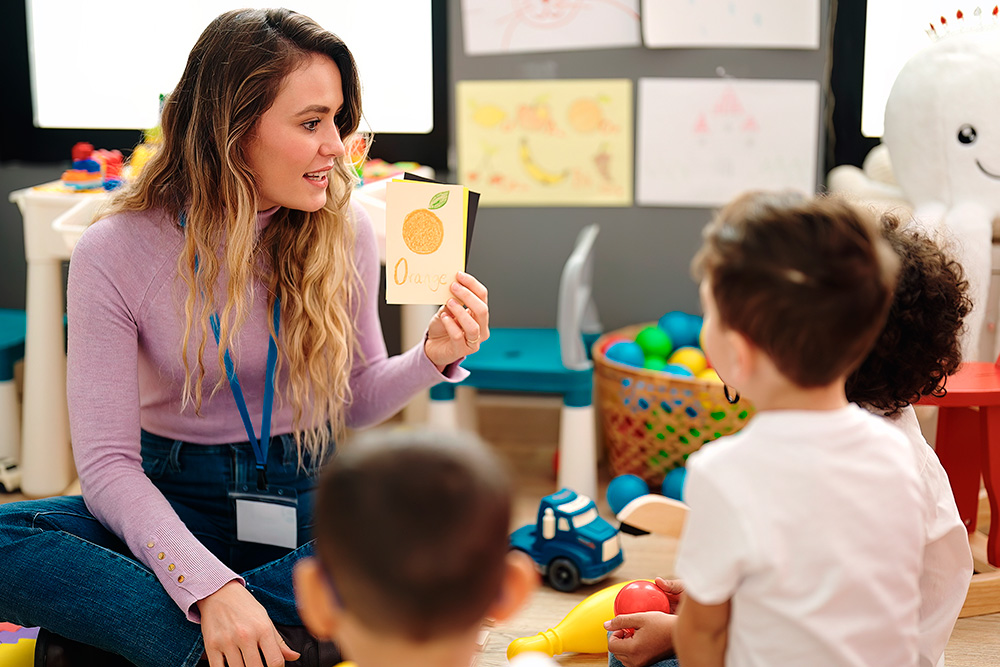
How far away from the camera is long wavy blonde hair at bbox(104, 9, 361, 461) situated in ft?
4.27

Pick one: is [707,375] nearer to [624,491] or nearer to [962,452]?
[624,491]

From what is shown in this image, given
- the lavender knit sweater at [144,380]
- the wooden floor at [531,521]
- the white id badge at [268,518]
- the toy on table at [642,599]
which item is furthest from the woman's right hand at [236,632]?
the toy on table at [642,599]

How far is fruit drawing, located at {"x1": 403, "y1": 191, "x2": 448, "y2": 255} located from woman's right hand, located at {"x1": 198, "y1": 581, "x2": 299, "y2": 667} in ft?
1.64

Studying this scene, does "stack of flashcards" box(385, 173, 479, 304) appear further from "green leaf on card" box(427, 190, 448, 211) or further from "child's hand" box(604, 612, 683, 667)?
"child's hand" box(604, 612, 683, 667)

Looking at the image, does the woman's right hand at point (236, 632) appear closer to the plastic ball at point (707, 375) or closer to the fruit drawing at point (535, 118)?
the plastic ball at point (707, 375)

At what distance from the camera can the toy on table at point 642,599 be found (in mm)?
1353

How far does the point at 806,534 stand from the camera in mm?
757

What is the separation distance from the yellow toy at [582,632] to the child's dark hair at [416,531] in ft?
2.81

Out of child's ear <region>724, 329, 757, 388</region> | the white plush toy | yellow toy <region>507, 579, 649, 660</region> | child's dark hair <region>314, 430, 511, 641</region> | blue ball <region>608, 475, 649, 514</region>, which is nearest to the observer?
child's dark hair <region>314, 430, 511, 641</region>

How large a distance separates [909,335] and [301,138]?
82 centimetres

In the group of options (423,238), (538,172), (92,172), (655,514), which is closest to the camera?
(423,238)

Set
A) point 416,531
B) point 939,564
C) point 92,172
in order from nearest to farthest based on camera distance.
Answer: point 416,531 → point 939,564 → point 92,172

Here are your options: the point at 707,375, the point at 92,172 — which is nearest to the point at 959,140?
the point at 707,375

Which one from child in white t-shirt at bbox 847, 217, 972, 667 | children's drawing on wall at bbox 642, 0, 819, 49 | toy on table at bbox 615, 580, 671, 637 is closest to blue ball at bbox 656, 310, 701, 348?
children's drawing on wall at bbox 642, 0, 819, 49
